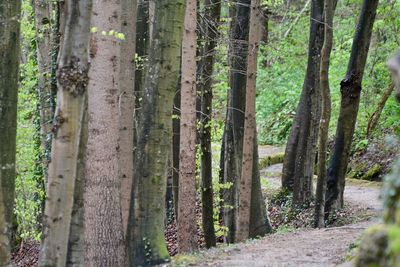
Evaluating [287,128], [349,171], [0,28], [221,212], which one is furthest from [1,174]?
[287,128]

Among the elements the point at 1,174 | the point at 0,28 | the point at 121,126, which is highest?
the point at 0,28

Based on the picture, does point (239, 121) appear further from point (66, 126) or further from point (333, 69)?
point (333, 69)

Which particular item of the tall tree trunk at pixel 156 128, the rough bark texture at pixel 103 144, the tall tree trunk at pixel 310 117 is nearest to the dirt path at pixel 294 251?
the tall tree trunk at pixel 156 128

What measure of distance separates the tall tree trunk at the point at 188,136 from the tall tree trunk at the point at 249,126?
1.96 m

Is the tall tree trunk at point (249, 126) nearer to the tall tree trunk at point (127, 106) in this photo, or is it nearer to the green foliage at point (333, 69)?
the green foliage at point (333, 69)

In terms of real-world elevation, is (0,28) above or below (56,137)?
above

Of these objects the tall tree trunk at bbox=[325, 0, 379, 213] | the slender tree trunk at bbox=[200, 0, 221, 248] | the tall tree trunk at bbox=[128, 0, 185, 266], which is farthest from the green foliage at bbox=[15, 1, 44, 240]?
the tall tree trunk at bbox=[128, 0, 185, 266]

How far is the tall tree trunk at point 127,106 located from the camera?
447 inches

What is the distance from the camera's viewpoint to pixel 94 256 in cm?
969

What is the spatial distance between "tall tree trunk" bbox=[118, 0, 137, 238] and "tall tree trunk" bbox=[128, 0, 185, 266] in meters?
2.49

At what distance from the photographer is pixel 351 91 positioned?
43.1ft

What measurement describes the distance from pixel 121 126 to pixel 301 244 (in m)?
3.80

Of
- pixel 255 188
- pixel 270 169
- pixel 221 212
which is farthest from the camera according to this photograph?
pixel 270 169

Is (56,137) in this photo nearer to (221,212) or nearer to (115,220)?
(115,220)
